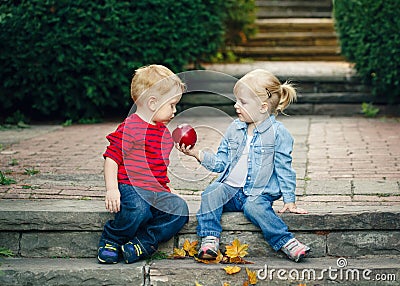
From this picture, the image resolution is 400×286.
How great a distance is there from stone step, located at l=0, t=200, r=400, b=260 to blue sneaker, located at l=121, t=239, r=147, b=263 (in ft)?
0.59

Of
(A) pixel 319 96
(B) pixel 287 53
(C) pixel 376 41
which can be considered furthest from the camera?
(B) pixel 287 53

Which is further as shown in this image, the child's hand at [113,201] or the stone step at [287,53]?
the stone step at [287,53]

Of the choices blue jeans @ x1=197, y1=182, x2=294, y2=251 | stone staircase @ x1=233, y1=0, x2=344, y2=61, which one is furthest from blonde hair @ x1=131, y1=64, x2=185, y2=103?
stone staircase @ x1=233, y1=0, x2=344, y2=61

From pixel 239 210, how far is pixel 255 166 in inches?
9.9

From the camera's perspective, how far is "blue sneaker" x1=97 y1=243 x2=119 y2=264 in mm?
3607

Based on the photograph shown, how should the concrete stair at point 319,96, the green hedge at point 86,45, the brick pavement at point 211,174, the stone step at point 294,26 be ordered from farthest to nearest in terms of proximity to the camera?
the stone step at point 294,26 < the concrete stair at point 319,96 < the green hedge at point 86,45 < the brick pavement at point 211,174

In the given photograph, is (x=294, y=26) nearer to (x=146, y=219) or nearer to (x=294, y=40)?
(x=294, y=40)

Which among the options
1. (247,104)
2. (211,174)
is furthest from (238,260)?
(211,174)

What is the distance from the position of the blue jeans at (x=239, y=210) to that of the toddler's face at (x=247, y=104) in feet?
1.25

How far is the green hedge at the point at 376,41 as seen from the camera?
7703mm

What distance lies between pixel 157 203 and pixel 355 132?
383 centimetres

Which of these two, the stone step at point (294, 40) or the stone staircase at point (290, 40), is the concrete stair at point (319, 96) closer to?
the stone staircase at point (290, 40)

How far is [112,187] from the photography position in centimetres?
361

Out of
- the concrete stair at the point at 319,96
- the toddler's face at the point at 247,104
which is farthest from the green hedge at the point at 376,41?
the toddler's face at the point at 247,104
